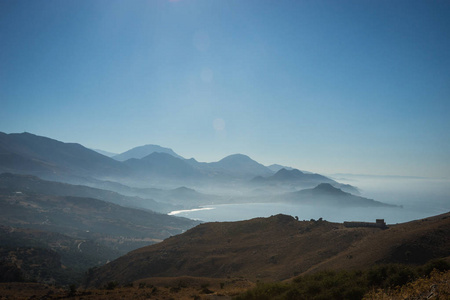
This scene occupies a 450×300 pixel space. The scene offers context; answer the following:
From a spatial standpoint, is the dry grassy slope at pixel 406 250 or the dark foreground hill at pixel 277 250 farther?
the dark foreground hill at pixel 277 250

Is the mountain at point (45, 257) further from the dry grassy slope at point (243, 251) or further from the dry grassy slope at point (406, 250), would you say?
the dry grassy slope at point (406, 250)

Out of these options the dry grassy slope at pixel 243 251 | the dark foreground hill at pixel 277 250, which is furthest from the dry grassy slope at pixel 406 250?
the dry grassy slope at pixel 243 251

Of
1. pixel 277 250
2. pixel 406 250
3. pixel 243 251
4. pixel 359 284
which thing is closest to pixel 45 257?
pixel 243 251

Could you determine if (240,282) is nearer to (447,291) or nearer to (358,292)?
(358,292)

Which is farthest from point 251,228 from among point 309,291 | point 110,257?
point 110,257

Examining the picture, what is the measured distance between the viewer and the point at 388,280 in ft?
45.2

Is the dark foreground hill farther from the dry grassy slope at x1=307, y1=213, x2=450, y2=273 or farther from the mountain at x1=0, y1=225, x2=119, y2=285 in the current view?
the mountain at x1=0, y1=225, x2=119, y2=285

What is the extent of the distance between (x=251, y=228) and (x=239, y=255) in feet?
39.9

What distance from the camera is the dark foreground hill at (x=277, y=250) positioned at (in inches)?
984

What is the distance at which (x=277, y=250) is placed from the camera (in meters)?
40.7

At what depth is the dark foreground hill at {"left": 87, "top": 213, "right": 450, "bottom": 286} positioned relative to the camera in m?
25.0

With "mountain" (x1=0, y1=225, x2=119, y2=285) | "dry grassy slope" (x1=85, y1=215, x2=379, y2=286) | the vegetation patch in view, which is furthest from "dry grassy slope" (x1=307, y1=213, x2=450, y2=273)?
"mountain" (x1=0, y1=225, x2=119, y2=285)

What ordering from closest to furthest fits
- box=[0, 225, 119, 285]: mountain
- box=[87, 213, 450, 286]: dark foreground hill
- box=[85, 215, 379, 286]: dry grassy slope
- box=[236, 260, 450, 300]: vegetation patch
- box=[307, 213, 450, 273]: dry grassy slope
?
box=[236, 260, 450, 300]: vegetation patch, box=[307, 213, 450, 273]: dry grassy slope, box=[87, 213, 450, 286]: dark foreground hill, box=[85, 215, 379, 286]: dry grassy slope, box=[0, 225, 119, 285]: mountain

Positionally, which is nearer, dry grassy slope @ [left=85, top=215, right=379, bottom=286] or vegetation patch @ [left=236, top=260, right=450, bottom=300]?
vegetation patch @ [left=236, top=260, right=450, bottom=300]
